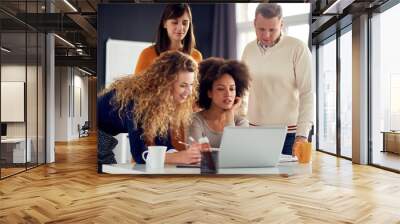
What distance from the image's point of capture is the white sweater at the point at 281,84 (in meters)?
5.83

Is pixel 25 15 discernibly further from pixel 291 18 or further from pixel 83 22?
pixel 291 18

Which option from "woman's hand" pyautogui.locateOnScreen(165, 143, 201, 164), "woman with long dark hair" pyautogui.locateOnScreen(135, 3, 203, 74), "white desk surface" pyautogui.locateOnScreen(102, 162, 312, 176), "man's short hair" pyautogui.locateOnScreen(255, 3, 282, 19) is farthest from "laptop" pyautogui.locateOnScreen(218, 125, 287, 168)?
"man's short hair" pyautogui.locateOnScreen(255, 3, 282, 19)

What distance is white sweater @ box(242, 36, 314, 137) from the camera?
5.83m

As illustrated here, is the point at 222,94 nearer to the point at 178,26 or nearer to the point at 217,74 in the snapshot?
the point at 217,74

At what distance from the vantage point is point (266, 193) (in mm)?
4914

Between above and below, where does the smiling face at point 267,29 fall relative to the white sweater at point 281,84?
above

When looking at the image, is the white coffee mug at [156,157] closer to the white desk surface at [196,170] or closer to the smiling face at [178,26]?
the white desk surface at [196,170]

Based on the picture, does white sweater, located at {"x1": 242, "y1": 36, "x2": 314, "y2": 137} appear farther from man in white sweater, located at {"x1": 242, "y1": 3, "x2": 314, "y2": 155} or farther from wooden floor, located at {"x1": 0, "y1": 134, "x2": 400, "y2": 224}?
wooden floor, located at {"x1": 0, "y1": 134, "x2": 400, "y2": 224}

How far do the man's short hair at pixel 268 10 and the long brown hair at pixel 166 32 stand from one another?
0.97 meters

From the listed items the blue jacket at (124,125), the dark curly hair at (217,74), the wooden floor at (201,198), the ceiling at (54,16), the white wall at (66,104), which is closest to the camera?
the wooden floor at (201,198)

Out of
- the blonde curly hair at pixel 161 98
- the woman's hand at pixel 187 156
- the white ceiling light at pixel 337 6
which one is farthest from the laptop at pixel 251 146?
the white ceiling light at pixel 337 6

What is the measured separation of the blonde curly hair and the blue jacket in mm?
68

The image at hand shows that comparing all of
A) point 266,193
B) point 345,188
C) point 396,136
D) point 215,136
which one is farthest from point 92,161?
point 396,136

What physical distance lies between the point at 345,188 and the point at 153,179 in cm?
257
